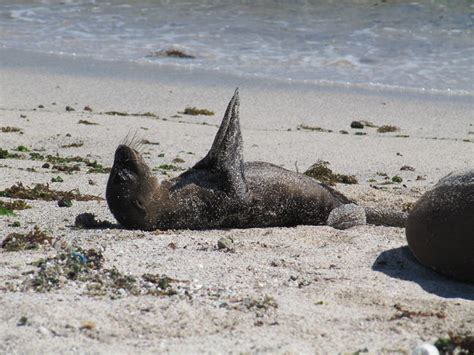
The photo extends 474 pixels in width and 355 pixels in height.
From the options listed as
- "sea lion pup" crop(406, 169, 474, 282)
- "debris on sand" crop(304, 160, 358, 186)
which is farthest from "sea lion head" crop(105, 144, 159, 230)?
"debris on sand" crop(304, 160, 358, 186)

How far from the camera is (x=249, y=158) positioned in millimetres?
9586

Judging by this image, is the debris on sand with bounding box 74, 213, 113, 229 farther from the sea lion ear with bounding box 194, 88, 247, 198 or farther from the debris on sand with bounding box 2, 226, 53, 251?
the sea lion ear with bounding box 194, 88, 247, 198

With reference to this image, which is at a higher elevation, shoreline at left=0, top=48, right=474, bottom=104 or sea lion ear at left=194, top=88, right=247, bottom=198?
shoreline at left=0, top=48, right=474, bottom=104

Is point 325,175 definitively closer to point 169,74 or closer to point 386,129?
point 386,129

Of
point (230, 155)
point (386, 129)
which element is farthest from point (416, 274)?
point (386, 129)

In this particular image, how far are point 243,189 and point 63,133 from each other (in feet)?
14.2

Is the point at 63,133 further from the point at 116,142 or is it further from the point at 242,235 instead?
the point at 242,235

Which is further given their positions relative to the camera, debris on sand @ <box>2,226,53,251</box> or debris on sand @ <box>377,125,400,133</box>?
debris on sand @ <box>377,125,400,133</box>

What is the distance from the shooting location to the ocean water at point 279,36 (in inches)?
602

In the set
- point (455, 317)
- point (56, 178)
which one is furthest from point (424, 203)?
point (56, 178)

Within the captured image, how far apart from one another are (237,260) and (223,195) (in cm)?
94

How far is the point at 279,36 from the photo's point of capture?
1834 cm

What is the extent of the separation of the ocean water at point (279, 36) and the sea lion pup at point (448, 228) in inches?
346

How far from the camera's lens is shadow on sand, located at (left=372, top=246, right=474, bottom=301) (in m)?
5.12
